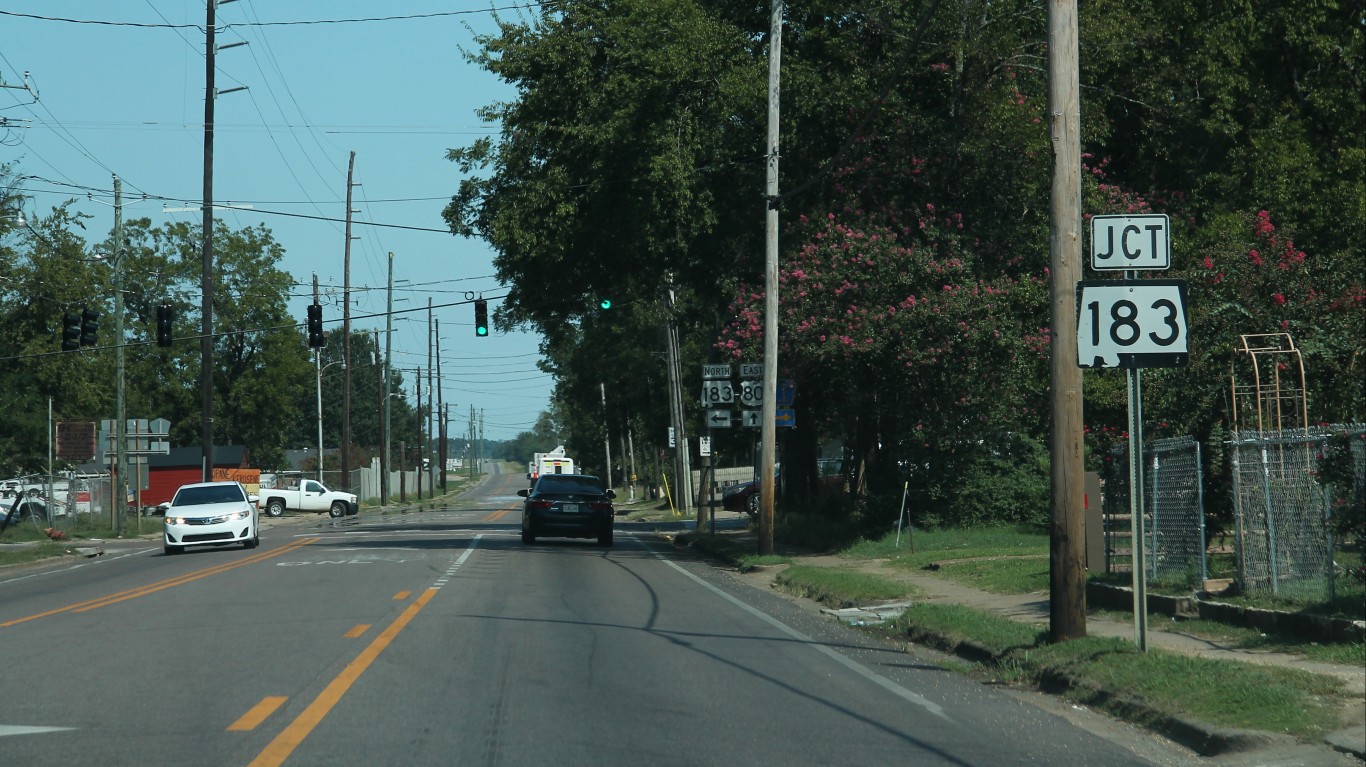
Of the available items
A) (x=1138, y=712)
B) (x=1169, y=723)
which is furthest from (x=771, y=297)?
(x=1169, y=723)

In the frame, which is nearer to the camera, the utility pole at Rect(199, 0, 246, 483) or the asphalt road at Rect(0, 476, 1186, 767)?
the asphalt road at Rect(0, 476, 1186, 767)

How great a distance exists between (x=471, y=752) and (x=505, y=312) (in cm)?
2872

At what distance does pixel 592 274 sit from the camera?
31281 millimetres

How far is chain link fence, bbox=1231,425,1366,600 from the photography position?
1206cm

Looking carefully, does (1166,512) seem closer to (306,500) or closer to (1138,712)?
(1138,712)

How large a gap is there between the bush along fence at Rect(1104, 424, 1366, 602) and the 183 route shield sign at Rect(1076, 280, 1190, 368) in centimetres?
150

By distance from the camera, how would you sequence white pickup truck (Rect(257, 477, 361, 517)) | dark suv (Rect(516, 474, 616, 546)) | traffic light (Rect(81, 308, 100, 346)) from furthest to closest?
A: 1. white pickup truck (Rect(257, 477, 361, 517))
2. traffic light (Rect(81, 308, 100, 346))
3. dark suv (Rect(516, 474, 616, 546))

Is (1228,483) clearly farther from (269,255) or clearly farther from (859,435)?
(269,255)

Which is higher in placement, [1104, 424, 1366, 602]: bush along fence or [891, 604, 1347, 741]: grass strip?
[1104, 424, 1366, 602]: bush along fence

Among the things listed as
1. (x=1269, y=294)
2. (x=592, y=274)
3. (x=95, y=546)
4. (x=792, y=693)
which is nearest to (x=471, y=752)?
(x=792, y=693)

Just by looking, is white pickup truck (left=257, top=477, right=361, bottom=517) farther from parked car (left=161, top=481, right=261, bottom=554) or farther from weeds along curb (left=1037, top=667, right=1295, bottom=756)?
weeds along curb (left=1037, top=667, right=1295, bottom=756)

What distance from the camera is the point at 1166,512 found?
49.8ft

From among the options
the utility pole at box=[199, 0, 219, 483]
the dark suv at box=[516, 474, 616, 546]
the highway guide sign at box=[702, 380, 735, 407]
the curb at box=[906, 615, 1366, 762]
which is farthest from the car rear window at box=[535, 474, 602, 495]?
the curb at box=[906, 615, 1366, 762]

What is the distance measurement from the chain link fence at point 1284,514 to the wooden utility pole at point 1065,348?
77.1 inches
